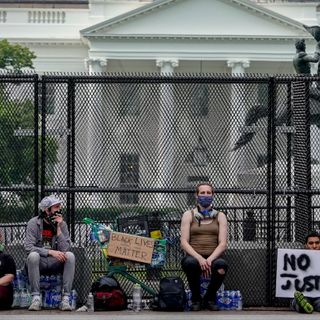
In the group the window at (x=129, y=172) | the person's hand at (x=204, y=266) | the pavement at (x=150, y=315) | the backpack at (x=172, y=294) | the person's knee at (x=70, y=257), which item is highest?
the window at (x=129, y=172)

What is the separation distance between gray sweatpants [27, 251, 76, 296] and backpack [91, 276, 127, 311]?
0.29m

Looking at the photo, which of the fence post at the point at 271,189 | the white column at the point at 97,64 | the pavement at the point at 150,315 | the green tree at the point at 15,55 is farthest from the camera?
the white column at the point at 97,64

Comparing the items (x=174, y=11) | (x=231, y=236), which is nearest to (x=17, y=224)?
(x=231, y=236)

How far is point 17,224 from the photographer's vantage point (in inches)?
525

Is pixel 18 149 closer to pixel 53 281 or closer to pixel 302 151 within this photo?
pixel 53 281

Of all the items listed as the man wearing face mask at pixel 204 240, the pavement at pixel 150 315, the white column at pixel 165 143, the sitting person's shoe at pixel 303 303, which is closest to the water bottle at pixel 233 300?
the pavement at pixel 150 315

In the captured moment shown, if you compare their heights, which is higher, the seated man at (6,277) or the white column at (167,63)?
the white column at (167,63)

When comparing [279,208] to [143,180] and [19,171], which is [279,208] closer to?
[143,180]

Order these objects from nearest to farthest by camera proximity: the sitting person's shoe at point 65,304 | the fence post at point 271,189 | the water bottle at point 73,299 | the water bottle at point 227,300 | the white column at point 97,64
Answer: the sitting person's shoe at point 65,304 < the water bottle at point 73,299 < the water bottle at point 227,300 < the fence post at point 271,189 < the white column at point 97,64

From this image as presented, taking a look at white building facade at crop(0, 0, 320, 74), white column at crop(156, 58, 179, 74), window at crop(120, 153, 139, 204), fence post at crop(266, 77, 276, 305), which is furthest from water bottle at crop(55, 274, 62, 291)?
white column at crop(156, 58, 179, 74)

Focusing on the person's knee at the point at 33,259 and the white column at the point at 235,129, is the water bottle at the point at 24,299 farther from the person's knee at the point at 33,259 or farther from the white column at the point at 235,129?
the white column at the point at 235,129

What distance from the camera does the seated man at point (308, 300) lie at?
40.3 feet

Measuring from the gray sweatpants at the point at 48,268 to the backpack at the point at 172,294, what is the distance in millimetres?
971

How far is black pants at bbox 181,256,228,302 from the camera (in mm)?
12102
